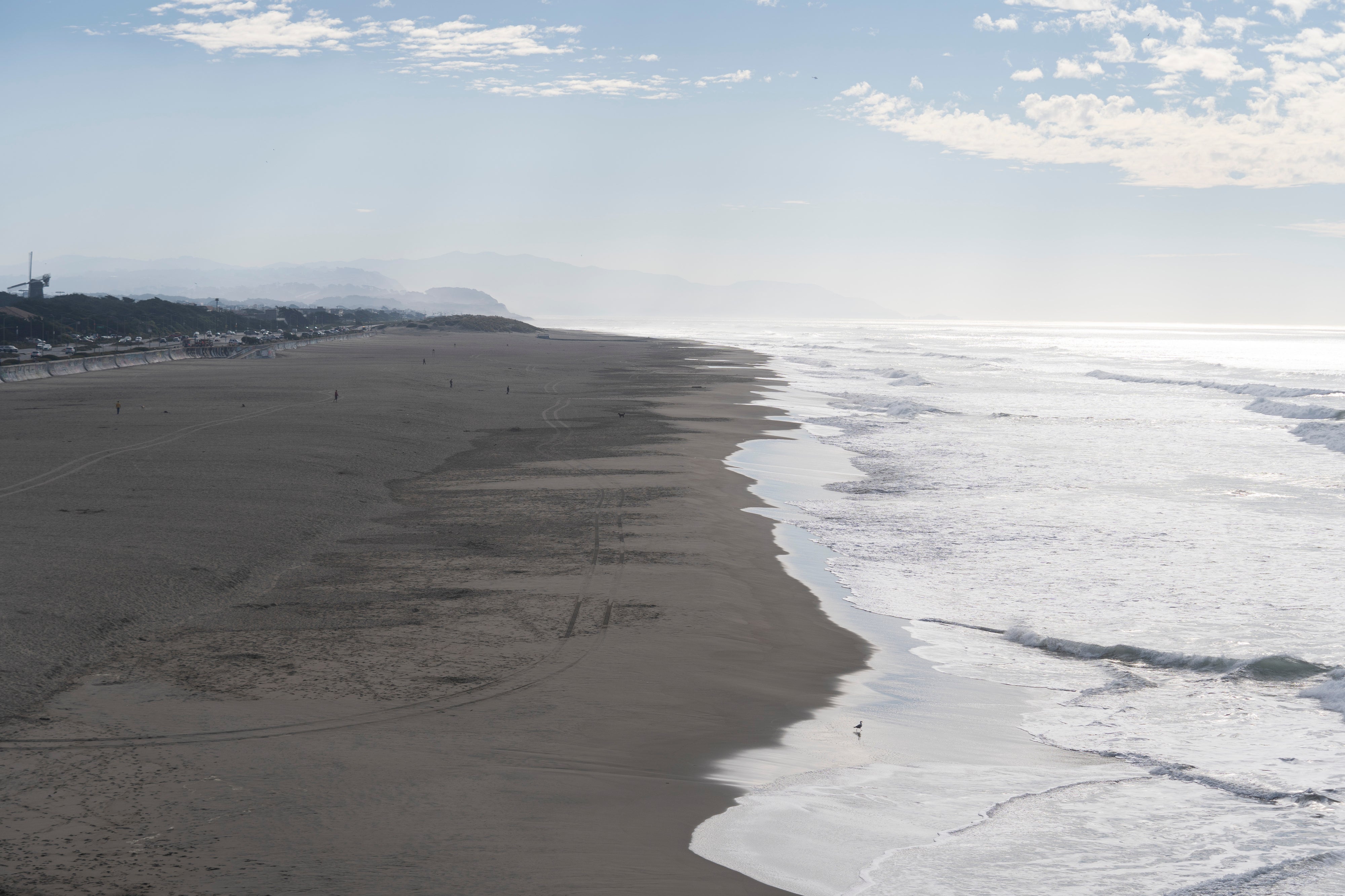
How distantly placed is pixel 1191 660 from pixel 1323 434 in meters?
32.7

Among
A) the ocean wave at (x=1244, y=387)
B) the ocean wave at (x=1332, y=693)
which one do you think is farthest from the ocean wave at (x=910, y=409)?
the ocean wave at (x=1332, y=693)

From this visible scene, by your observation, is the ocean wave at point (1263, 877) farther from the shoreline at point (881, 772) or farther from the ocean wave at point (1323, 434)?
the ocean wave at point (1323, 434)

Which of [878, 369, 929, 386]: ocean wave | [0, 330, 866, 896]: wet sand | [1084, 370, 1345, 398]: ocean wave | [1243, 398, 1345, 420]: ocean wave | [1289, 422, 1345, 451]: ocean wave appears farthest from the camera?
Answer: [878, 369, 929, 386]: ocean wave

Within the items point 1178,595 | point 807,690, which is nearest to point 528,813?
point 807,690

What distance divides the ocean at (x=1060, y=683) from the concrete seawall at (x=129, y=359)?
4241cm

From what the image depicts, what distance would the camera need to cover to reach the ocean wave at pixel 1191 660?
37.6 feet

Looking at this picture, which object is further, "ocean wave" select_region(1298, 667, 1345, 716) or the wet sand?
"ocean wave" select_region(1298, 667, 1345, 716)

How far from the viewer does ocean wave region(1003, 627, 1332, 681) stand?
11.4m

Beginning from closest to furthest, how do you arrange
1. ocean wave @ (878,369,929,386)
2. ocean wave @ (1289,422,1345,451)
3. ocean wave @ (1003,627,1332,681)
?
ocean wave @ (1003,627,1332,681), ocean wave @ (1289,422,1345,451), ocean wave @ (878,369,929,386)

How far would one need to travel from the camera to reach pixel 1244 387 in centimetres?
6325

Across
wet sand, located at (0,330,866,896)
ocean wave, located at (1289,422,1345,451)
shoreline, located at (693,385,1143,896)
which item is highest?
ocean wave, located at (1289,422,1345,451)

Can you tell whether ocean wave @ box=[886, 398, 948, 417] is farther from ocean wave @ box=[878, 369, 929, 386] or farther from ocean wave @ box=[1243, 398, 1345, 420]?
ocean wave @ box=[1243, 398, 1345, 420]

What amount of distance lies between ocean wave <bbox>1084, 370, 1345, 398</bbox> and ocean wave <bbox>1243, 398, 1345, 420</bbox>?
4872mm

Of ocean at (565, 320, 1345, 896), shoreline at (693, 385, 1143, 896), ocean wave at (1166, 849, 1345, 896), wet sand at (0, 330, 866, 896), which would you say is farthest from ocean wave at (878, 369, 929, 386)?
ocean wave at (1166, 849, 1345, 896)
